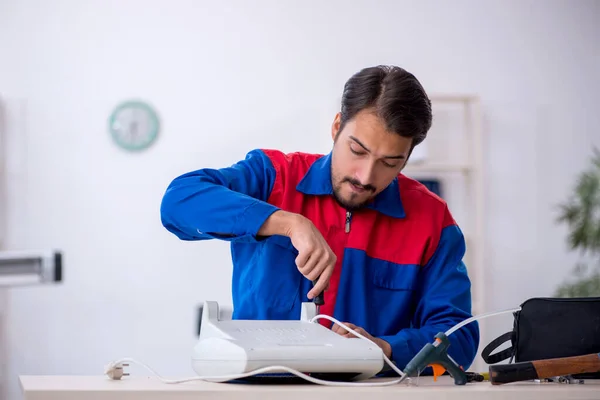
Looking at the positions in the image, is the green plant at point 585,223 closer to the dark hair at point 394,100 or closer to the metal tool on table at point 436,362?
the dark hair at point 394,100

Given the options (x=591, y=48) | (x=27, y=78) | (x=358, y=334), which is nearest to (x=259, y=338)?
(x=358, y=334)

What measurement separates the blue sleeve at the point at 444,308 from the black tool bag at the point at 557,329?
174mm

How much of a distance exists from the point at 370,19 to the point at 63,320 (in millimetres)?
2239

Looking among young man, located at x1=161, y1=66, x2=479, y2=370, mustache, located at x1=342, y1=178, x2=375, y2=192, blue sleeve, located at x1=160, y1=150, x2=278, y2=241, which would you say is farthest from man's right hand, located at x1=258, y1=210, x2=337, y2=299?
mustache, located at x1=342, y1=178, x2=375, y2=192

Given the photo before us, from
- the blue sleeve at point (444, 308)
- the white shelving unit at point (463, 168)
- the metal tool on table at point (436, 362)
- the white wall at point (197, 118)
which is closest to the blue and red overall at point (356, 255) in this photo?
the blue sleeve at point (444, 308)

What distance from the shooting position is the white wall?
3850mm

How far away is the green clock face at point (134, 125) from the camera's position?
3.91 meters

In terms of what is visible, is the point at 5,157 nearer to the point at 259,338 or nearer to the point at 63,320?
the point at 63,320

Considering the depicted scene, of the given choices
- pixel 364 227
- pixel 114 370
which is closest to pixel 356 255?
pixel 364 227

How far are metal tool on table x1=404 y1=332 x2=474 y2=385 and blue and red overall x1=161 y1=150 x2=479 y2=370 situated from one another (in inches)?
12.1

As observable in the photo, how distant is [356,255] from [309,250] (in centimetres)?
33

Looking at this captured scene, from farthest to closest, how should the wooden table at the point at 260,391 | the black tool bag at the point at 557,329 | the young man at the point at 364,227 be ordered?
the young man at the point at 364,227 < the black tool bag at the point at 557,329 < the wooden table at the point at 260,391

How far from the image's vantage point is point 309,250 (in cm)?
126

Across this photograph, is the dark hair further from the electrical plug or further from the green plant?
the green plant
